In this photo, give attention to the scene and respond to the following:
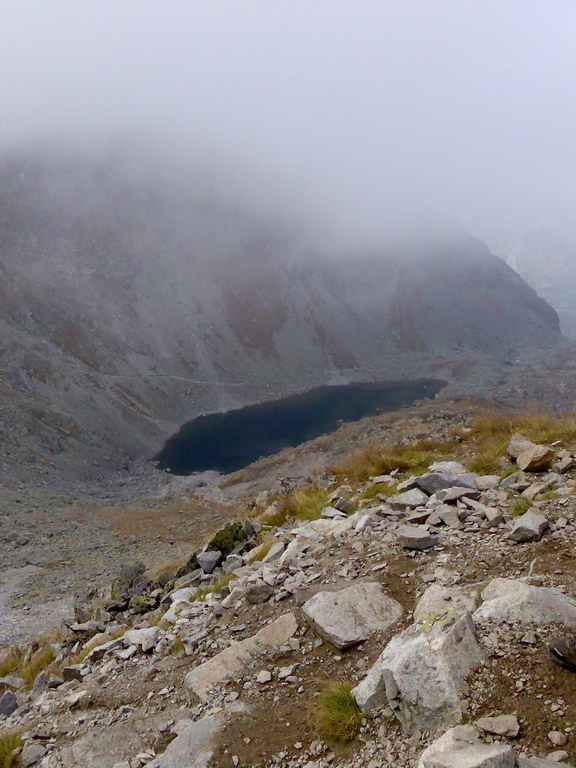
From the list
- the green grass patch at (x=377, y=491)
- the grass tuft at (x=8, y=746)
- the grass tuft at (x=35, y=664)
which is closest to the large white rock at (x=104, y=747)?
the grass tuft at (x=8, y=746)

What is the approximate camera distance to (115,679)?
21.9 feet

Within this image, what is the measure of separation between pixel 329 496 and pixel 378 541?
3687 mm

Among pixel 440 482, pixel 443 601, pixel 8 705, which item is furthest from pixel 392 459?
pixel 8 705

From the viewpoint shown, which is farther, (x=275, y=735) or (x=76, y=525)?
(x=76, y=525)

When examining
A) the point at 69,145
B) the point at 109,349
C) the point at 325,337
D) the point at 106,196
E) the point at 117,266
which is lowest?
the point at 325,337

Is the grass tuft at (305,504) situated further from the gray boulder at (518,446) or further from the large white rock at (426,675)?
the large white rock at (426,675)

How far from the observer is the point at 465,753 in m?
3.21

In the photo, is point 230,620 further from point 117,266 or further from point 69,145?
point 69,145

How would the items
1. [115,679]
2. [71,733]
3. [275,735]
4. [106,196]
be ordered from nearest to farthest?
[275,735], [71,733], [115,679], [106,196]

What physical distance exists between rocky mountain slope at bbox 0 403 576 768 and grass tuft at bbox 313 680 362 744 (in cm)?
1

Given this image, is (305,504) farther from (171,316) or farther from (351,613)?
(171,316)

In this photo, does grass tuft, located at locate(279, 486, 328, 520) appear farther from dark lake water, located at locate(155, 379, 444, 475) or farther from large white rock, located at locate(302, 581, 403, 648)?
dark lake water, located at locate(155, 379, 444, 475)

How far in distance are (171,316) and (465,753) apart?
117426 mm

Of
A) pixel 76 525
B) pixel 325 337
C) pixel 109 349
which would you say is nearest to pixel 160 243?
pixel 109 349
